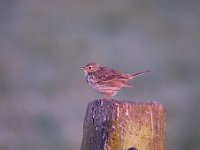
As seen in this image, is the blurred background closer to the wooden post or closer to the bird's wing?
the bird's wing

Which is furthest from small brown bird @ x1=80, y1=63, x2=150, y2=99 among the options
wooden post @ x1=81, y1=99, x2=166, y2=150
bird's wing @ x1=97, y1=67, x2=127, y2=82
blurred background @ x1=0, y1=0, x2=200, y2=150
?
blurred background @ x1=0, y1=0, x2=200, y2=150

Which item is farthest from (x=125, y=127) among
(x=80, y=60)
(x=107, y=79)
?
(x=80, y=60)

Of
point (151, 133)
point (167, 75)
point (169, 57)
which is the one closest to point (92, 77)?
point (151, 133)

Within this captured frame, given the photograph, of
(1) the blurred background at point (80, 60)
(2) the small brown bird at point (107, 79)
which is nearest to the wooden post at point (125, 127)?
(2) the small brown bird at point (107, 79)

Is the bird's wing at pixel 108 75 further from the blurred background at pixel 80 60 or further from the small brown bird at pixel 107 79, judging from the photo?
the blurred background at pixel 80 60

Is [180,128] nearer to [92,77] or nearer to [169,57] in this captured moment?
[169,57]
